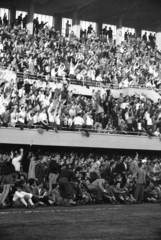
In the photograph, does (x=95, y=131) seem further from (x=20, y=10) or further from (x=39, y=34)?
(x=20, y=10)

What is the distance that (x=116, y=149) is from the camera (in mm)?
28047

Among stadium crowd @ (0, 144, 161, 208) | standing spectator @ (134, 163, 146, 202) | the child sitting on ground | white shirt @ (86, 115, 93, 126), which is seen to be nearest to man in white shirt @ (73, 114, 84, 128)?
white shirt @ (86, 115, 93, 126)

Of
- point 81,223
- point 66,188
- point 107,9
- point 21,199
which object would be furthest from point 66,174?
point 107,9

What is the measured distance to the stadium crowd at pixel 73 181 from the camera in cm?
1673

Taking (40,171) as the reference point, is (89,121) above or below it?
above

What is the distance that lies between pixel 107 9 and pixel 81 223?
28.3 m

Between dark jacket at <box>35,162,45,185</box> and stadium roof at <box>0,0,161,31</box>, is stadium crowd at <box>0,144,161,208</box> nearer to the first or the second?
dark jacket at <box>35,162,45,185</box>

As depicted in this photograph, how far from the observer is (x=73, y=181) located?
18406 millimetres

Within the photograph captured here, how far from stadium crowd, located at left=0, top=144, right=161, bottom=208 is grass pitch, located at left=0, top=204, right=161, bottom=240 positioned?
2.45ft

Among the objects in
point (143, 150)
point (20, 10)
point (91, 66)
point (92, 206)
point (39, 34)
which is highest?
point (20, 10)

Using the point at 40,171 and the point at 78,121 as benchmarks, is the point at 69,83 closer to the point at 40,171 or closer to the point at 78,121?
the point at 78,121

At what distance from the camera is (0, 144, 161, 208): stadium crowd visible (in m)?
16.7

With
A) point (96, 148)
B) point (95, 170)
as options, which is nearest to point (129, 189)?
point (95, 170)

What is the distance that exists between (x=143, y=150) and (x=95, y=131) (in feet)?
14.8
